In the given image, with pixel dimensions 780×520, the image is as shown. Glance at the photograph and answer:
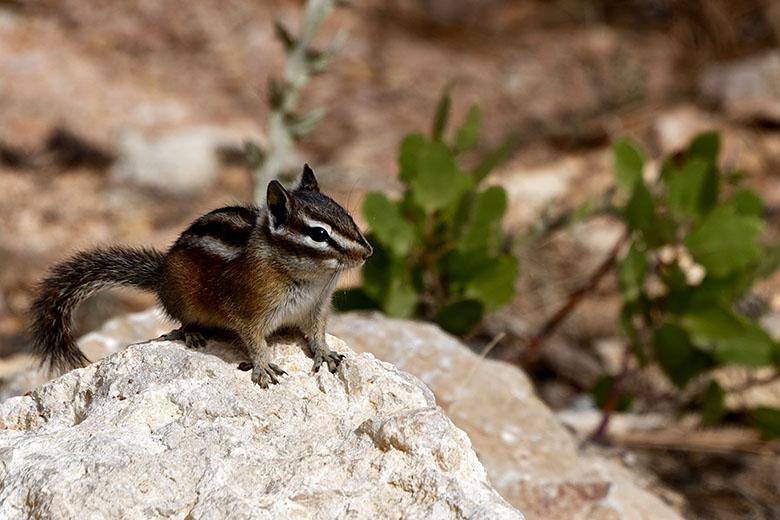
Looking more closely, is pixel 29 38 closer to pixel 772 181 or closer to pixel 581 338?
pixel 581 338

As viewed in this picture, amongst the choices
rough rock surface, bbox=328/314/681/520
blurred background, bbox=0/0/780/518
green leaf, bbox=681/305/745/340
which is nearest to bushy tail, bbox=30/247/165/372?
rough rock surface, bbox=328/314/681/520

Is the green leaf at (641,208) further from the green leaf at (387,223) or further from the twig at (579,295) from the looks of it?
the green leaf at (387,223)

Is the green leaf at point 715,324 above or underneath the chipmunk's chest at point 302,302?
underneath

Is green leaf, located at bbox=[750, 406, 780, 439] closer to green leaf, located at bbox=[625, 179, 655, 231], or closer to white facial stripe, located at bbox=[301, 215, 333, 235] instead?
green leaf, located at bbox=[625, 179, 655, 231]

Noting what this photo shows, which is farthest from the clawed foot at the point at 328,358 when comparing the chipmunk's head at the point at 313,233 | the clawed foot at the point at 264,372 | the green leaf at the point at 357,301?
the green leaf at the point at 357,301

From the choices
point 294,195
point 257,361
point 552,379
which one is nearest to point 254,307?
point 257,361

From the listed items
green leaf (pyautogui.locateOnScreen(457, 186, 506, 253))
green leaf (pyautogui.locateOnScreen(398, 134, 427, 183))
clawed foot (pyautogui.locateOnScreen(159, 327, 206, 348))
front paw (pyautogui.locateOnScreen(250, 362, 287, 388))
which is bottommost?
green leaf (pyautogui.locateOnScreen(457, 186, 506, 253))
